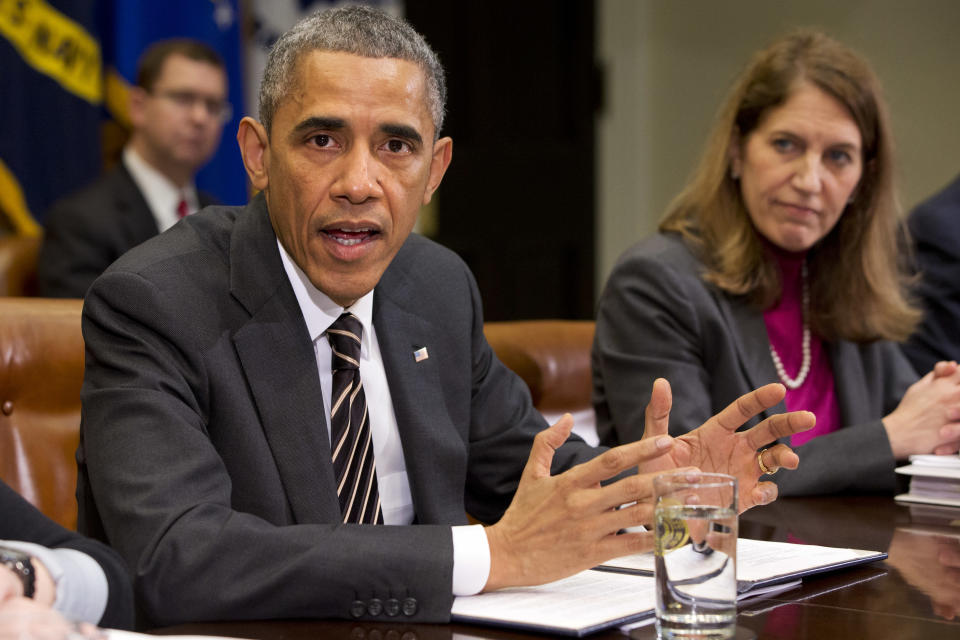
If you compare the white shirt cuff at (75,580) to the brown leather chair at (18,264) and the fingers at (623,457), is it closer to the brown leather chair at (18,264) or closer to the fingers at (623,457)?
the fingers at (623,457)

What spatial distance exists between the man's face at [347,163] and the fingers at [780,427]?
55 centimetres

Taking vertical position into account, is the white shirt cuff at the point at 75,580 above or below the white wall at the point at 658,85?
below

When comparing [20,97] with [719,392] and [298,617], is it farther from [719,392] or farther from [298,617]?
[298,617]

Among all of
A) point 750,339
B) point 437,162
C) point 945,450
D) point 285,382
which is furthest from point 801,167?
point 285,382

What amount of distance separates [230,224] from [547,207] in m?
3.53

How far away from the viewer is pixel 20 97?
3.42 meters

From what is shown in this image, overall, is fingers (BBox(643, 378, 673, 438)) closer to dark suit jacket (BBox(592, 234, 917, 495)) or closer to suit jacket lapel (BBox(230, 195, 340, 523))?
suit jacket lapel (BBox(230, 195, 340, 523))

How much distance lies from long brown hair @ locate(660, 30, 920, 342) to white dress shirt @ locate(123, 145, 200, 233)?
214cm

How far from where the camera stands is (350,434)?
4.98 ft

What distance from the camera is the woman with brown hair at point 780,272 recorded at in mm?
2158

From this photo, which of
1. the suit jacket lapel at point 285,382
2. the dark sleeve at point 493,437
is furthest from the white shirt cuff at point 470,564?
the dark sleeve at point 493,437

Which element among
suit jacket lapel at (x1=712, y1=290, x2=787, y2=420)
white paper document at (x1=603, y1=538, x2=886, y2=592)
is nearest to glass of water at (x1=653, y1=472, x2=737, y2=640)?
white paper document at (x1=603, y1=538, x2=886, y2=592)

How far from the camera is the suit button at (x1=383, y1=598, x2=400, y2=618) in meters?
1.11

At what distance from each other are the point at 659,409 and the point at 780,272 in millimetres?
1097
